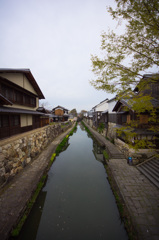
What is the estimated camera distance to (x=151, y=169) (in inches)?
310

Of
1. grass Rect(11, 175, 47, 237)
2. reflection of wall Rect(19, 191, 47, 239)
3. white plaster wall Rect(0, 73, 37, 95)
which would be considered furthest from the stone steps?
white plaster wall Rect(0, 73, 37, 95)

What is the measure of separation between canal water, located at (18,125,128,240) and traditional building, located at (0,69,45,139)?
747 cm

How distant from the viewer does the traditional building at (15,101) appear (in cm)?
1052

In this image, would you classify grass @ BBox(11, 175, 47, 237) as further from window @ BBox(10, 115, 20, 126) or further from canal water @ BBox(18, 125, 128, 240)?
window @ BBox(10, 115, 20, 126)

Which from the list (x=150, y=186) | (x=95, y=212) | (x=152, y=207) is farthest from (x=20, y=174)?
(x=150, y=186)

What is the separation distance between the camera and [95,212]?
552 centimetres

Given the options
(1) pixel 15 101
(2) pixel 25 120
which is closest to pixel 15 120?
(2) pixel 25 120

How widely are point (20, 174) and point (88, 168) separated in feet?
20.7

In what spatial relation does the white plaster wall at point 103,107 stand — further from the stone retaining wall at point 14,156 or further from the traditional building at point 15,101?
the stone retaining wall at point 14,156

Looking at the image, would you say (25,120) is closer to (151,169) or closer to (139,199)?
(139,199)

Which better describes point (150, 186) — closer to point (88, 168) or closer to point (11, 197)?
point (88, 168)

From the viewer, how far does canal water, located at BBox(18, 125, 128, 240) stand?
4484 millimetres

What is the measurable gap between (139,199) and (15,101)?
15.6 metres

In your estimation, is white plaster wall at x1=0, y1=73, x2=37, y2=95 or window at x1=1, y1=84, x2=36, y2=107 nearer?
window at x1=1, y1=84, x2=36, y2=107
